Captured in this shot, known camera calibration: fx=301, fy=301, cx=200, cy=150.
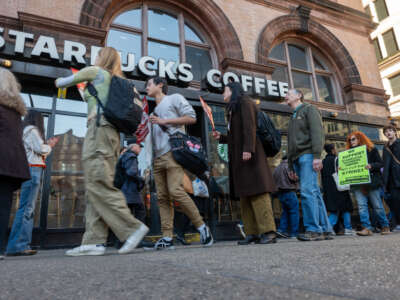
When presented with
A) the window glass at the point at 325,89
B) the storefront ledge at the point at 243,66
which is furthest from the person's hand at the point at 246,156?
the window glass at the point at 325,89

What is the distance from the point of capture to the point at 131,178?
4477 mm

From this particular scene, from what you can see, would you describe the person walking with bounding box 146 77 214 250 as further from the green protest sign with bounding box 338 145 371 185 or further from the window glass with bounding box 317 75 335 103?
the window glass with bounding box 317 75 335 103

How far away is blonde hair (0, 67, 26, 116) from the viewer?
273 cm

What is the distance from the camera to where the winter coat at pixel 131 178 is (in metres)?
4.37

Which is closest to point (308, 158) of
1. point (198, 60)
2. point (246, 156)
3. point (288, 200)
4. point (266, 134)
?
point (266, 134)

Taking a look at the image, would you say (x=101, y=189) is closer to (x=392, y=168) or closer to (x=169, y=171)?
(x=169, y=171)

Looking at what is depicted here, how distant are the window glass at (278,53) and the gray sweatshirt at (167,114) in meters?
6.70

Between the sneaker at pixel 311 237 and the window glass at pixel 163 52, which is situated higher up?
the window glass at pixel 163 52

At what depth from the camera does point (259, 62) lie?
8219mm

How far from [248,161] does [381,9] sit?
1148 inches

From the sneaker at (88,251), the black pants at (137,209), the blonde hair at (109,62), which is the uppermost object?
the blonde hair at (109,62)

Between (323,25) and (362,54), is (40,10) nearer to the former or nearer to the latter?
(323,25)

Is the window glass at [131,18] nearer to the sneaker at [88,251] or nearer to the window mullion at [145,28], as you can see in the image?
the window mullion at [145,28]

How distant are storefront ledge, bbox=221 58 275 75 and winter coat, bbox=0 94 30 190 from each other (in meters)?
5.69
